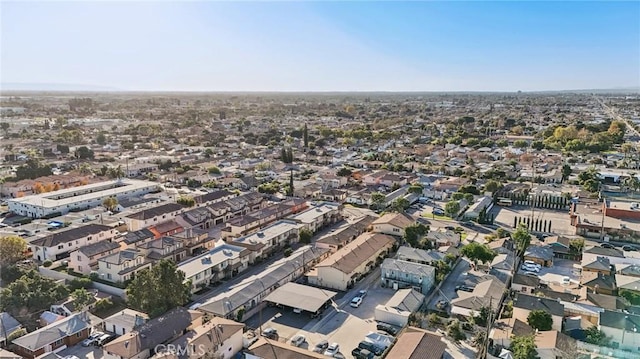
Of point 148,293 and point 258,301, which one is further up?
point 148,293

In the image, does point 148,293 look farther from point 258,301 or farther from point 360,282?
point 360,282

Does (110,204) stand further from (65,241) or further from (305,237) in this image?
(305,237)

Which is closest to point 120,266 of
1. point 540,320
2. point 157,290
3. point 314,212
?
point 157,290

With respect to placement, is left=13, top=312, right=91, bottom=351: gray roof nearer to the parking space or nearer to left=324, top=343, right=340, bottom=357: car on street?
the parking space

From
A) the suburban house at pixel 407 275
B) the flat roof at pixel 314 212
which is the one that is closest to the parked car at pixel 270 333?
the suburban house at pixel 407 275

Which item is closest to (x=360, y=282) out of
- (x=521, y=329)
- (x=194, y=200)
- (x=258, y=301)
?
(x=258, y=301)

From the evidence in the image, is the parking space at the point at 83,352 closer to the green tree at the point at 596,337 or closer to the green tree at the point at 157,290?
the green tree at the point at 157,290

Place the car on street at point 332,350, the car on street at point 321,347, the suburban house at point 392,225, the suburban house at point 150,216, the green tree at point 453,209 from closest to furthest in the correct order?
the car on street at point 332,350 → the car on street at point 321,347 → the suburban house at point 392,225 → the suburban house at point 150,216 → the green tree at point 453,209
